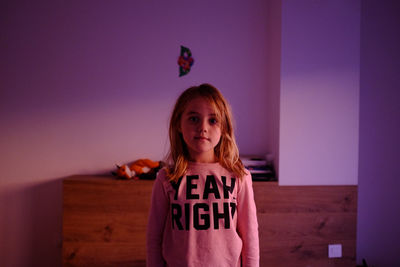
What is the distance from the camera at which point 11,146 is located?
194 cm

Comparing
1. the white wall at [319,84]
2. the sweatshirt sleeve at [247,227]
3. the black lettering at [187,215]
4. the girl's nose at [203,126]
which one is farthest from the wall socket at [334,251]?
the girl's nose at [203,126]

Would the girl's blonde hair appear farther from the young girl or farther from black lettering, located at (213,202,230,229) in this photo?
black lettering, located at (213,202,230,229)

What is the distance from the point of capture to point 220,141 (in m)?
0.94

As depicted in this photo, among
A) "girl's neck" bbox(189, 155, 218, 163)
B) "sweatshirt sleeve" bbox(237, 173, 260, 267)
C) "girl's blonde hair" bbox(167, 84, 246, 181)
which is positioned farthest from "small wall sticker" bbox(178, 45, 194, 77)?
"sweatshirt sleeve" bbox(237, 173, 260, 267)

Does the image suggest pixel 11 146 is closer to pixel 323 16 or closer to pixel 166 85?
pixel 166 85

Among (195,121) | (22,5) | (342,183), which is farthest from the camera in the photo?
(22,5)

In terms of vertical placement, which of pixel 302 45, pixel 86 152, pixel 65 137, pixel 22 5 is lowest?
pixel 86 152

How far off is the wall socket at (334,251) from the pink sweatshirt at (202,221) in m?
1.16

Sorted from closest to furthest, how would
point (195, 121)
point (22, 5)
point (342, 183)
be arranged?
1. point (195, 121)
2. point (342, 183)
3. point (22, 5)

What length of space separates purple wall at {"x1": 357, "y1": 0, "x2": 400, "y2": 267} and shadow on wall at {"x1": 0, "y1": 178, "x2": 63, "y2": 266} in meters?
2.62

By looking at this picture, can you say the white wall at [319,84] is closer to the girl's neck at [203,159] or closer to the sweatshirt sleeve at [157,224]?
the girl's neck at [203,159]

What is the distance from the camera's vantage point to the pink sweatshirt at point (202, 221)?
0.80 metres

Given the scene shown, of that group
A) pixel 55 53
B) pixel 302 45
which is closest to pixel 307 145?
pixel 302 45

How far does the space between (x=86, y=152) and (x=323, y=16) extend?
218 cm
